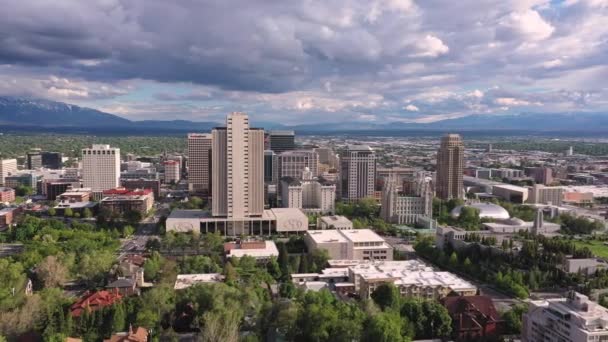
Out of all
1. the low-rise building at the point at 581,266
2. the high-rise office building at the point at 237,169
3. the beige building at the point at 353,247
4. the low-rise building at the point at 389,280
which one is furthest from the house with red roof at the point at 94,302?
the low-rise building at the point at 581,266

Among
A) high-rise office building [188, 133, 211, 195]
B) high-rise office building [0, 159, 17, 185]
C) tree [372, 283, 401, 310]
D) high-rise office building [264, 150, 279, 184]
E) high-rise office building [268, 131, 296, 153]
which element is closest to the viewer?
tree [372, 283, 401, 310]

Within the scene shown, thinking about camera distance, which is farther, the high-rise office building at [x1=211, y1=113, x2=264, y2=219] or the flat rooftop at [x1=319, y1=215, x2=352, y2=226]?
the flat rooftop at [x1=319, y1=215, x2=352, y2=226]

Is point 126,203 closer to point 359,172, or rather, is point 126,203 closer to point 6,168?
point 359,172

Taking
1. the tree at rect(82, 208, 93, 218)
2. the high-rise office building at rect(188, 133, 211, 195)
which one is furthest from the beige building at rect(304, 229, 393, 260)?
the high-rise office building at rect(188, 133, 211, 195)

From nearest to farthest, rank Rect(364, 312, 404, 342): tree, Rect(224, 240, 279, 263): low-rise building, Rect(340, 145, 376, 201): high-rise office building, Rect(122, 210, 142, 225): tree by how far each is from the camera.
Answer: Rect(364, 312, 404, 342): tree < Rect(224, 240, 279, 263): low-rise building < Rect(122, 210, 142, 225): tree < Rect(340, 145, 376, 201): high-rise office building

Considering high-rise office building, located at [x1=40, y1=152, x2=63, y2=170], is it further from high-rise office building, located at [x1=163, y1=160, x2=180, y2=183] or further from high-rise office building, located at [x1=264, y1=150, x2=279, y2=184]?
high-rise office building, located at [x1=264, y1=150, x2=279, y2=184]

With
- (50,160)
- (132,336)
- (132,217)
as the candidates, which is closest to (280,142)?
(50,160)
